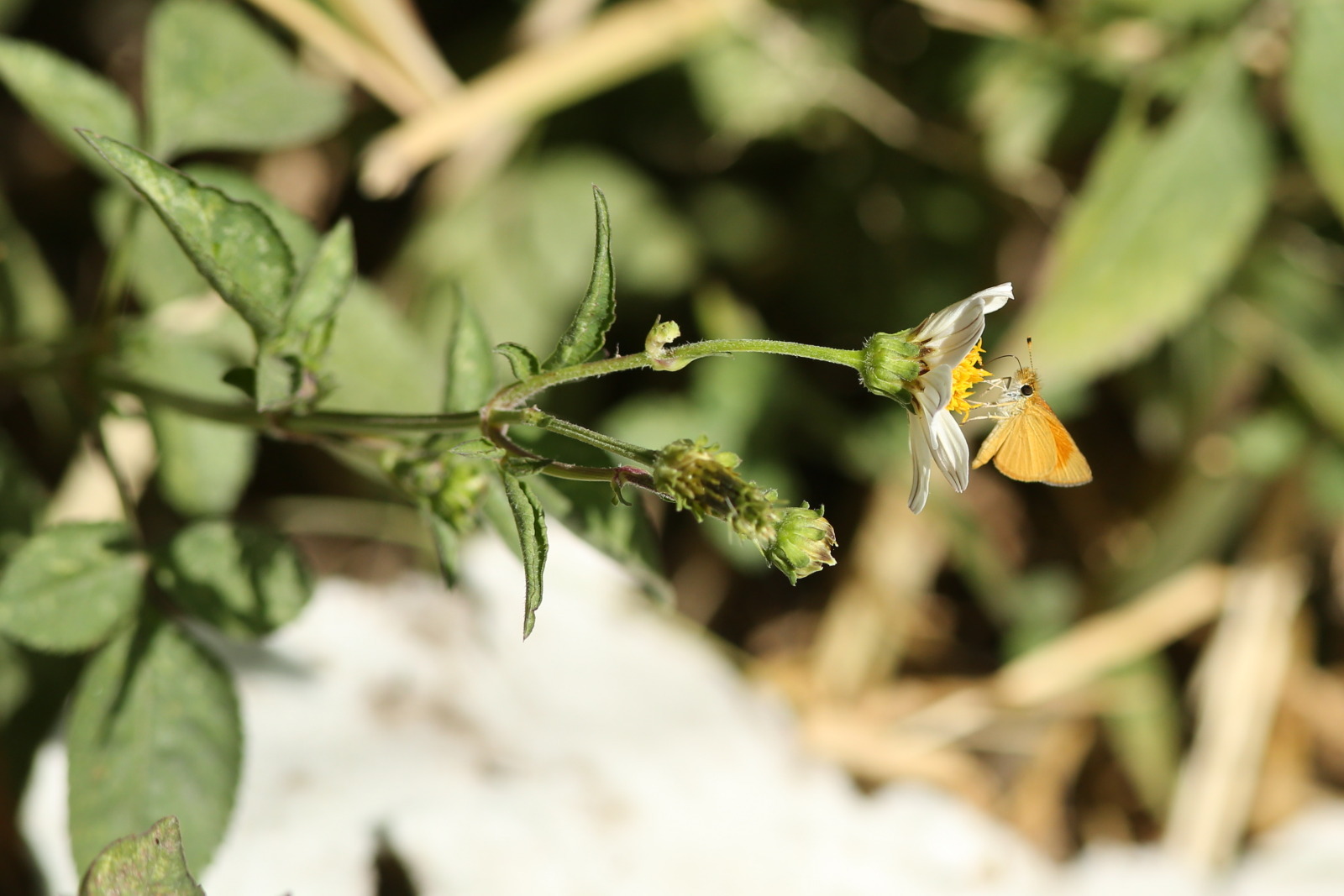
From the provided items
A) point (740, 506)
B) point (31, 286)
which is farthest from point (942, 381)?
point (31, 286)

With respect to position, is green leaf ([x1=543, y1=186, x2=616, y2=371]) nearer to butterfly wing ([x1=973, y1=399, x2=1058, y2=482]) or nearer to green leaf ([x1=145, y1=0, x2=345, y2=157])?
butterfly wing ([x1=973, y1=399, x2=1058, y2=482])

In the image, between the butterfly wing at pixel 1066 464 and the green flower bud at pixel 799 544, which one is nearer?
the green flower bud at pixel 799 544

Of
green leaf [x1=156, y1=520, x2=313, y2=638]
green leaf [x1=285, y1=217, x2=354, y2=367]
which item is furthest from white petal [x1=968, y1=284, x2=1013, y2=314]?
green leaf [x1=156, y1=520, x2=313, y2=638]

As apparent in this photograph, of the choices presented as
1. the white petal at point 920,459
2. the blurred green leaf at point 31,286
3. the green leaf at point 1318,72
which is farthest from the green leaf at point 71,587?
the green leaf at point 1318,72

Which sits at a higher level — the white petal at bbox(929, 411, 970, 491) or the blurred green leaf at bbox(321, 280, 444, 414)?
the blurred green leaf at bbox(321, 280, 444, 414)

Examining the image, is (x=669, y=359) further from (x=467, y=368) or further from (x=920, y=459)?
(x=467, y=368)

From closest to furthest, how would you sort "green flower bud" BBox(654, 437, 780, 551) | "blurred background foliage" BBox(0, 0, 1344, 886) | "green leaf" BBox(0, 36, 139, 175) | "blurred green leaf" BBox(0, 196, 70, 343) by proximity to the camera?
"green flower bud" BBox(654, 437, 780, 551), "green leaf" BBox(0, 36, 139, 175), "blurred green leaf" BBox(0, 196, 70, 343), "blurred background foliage" BBox(0, 0, 1344, 886)

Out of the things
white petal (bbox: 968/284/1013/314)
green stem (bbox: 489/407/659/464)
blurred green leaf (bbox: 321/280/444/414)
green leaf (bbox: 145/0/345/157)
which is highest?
green leaf (bbox: 145/0/345/157)

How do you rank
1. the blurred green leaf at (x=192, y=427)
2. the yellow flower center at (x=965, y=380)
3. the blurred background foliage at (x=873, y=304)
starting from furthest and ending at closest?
the blurred background foliage at (x=873, y=304) < the blurred green leaf at (x=192, y=427) < the yellow flower center at (x=965, y=380)

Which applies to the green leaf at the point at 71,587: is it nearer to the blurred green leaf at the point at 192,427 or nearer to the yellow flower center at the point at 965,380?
the blurred green leaf at the point at 192,427
